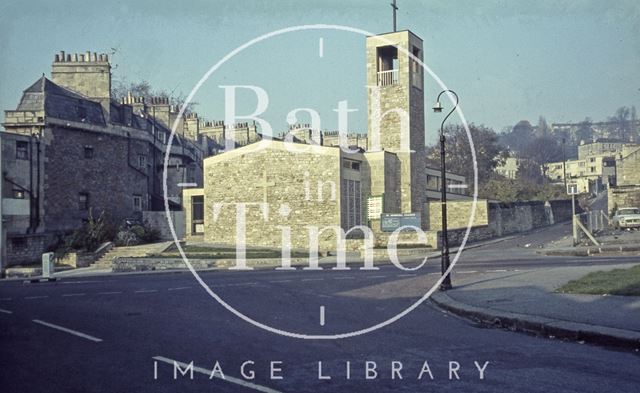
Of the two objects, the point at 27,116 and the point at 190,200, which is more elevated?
the point at 27,116

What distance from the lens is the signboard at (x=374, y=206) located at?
40.3 metres

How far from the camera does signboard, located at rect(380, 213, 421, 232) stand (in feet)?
123

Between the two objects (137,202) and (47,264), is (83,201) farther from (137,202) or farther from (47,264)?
(47,264)

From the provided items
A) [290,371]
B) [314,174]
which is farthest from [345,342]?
[314,174]

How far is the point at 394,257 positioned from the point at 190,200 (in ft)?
60.7

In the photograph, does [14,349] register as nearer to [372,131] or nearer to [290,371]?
[290,371]

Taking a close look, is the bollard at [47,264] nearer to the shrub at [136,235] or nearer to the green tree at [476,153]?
the shrub at [136,235]

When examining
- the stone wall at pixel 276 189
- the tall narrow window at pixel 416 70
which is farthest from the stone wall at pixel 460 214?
the stone wall at pixel 276 189

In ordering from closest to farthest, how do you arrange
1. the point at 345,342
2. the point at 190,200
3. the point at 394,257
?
the point at 345,342 → the point at 394,257 → the point at 190,200

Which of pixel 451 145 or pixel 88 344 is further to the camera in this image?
pixel 451 145

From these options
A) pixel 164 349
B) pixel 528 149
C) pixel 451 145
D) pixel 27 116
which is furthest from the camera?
pixel 528 149

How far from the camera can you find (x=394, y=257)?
33.3m

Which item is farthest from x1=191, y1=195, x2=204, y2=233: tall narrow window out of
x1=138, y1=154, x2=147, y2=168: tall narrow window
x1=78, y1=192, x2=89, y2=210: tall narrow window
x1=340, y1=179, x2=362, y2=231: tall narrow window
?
x1=340, y1=179, x2=362, y2=231: tall narrow window

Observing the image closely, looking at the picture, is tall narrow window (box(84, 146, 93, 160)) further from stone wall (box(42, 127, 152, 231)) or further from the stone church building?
the stone church building
